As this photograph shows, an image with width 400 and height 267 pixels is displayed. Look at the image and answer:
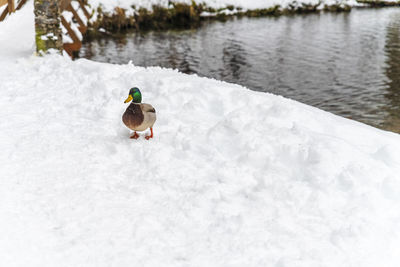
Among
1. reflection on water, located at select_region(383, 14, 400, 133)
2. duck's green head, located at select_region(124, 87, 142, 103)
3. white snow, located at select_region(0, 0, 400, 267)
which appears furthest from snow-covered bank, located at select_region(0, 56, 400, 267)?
reflection on water, located at select_region(383, 14, 400, 133)

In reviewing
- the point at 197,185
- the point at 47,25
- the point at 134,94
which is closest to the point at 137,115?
the point at 134,94

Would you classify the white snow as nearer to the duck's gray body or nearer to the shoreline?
the duck's gray body

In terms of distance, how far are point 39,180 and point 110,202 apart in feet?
3.44

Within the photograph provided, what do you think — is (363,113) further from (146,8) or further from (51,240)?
(146,8)

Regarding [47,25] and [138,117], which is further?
[47,25]

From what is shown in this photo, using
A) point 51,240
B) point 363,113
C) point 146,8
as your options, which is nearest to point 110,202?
point 51,240

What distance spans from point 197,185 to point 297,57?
1422cm

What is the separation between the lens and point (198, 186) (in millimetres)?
5176

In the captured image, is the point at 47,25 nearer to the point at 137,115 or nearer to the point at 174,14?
the point at 137,115

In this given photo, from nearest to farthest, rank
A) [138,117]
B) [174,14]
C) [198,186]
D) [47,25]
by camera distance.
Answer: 1. [198,186]
2. [138,117]
3. [47,25]
4. [174,14]

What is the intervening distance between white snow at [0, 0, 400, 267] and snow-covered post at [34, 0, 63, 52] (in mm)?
3770

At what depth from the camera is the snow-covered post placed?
35.6 ft

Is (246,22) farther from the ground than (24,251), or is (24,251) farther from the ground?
(246,22)

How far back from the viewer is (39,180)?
5.24 metres
